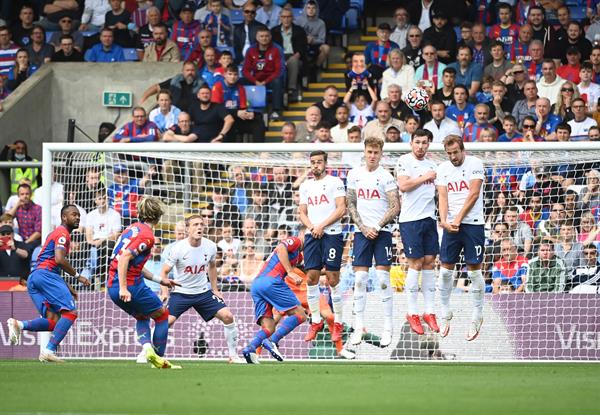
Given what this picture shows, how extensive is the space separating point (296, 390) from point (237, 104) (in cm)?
1105

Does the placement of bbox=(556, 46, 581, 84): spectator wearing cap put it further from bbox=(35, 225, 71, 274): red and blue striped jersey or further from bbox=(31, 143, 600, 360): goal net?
bbox=(35, 225, 71, 274): red and blue striped jersey

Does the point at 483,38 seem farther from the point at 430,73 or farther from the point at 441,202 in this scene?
the point at 441,202

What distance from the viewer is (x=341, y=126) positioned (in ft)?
62.2

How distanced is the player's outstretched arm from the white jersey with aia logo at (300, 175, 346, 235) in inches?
25.7

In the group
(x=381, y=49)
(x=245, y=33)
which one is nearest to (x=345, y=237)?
(x=381, y=49)

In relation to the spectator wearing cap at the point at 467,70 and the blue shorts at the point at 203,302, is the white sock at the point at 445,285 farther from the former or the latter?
the spectator wearing cap at the point at 467,70

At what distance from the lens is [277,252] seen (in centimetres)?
1445

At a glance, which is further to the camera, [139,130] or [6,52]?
[6,52]

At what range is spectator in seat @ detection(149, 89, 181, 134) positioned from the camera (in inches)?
795

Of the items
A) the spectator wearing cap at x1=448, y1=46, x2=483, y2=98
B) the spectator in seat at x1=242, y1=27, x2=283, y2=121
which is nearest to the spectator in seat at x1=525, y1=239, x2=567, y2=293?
the spectator wearing cap at x1=448, y1=46, x2=483, y2=98

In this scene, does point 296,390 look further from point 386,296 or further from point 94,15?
point 94,15

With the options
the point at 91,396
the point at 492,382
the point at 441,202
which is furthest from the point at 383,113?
the point at 91,396

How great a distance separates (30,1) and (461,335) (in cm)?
1380

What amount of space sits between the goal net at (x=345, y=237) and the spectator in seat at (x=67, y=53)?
6.07 metres
